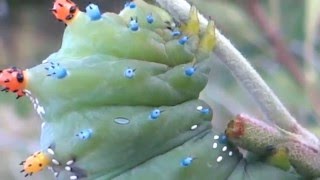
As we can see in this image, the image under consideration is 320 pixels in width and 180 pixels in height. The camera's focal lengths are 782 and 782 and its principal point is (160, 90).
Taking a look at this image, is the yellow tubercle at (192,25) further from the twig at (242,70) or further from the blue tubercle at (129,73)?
the blue tubercle at (129,73)

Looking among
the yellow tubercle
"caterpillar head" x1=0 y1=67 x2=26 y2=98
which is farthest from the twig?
"caterpillar head" x1=0 y1=67 x2=26 y2=98

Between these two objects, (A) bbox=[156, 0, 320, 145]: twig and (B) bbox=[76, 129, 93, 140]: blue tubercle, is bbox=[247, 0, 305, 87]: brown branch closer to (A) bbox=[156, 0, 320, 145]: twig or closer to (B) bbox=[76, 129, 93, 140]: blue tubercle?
(A) bbox=[156, 0, 320, 145]: twig

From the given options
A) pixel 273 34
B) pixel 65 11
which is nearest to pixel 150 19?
pixel 65 11

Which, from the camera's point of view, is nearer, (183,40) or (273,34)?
(183,40)

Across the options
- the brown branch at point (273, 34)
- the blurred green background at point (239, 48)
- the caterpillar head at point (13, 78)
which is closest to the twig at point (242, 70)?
the caterpillar head at point (13, 78)

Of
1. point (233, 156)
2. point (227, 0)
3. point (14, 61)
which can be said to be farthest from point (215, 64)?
point (233, 156)

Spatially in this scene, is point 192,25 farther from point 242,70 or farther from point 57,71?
point 57,71
